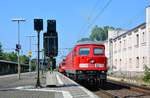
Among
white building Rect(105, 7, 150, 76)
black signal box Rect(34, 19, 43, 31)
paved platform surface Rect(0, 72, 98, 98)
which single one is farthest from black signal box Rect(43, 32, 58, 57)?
white building Rect(105, 7, 150, 76)

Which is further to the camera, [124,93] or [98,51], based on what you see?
[98,51]

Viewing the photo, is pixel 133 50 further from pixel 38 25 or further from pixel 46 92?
pixel 46 92

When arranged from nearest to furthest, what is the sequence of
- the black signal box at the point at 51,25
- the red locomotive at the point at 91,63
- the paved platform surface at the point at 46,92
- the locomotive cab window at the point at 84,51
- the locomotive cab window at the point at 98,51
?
the paved platform surface at the point at 46,92 < the black signal box at the point at 51,25 < the red locomotive at the point at 91,63 < the locomotive cab window at the point at 98,51 < the locomotive cab window at the point at 84,51

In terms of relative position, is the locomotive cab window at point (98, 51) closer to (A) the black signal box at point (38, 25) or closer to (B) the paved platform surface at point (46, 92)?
(B) the paved platform surface at point (46, 92)

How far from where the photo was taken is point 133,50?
6644cm

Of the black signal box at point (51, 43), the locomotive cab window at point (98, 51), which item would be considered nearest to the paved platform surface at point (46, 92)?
the black signal box at point (51, 43)

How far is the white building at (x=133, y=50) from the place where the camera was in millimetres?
57984

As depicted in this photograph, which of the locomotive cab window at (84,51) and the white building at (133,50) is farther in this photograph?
the white building at (133,50)

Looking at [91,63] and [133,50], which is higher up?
[133,50]

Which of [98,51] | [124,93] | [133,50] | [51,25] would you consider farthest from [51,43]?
[133,50]

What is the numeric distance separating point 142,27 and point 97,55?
32.2 metres

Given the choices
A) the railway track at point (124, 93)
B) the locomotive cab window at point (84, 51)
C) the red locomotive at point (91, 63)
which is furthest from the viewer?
the locomotive cab window at point (84, 51)

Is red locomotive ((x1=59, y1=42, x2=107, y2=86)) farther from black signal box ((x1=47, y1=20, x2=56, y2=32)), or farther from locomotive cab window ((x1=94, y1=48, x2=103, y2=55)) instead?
black signal box ((x1=47, y1=20, x2=56, y2=32))

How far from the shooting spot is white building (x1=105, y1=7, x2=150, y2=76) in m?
58.0
